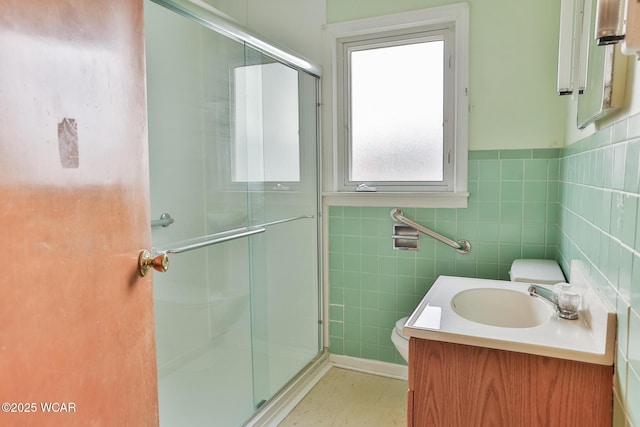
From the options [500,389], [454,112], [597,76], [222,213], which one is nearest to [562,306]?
[500,389]

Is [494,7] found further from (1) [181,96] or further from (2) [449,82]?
(1) [181,96]

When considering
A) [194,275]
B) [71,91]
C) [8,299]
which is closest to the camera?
[8,299]

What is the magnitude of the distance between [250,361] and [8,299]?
59.3 inches

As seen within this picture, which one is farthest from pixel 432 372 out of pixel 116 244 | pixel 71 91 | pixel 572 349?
pixel 71 91

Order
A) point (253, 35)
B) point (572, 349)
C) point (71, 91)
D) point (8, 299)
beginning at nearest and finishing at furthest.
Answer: point (8, 299), point (71, 91), point (572, 349), point (253, 35)

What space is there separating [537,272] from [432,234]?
56 cm

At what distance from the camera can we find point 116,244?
2.96ft

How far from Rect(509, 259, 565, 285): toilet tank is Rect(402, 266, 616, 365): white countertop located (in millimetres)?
278

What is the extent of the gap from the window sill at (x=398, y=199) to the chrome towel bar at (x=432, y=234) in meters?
0.06

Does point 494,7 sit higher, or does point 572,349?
point 494,7

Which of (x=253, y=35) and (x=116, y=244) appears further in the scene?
(x=253, y=35)

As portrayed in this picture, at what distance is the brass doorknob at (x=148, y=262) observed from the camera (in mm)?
989

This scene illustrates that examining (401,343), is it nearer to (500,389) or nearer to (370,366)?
(370,366)

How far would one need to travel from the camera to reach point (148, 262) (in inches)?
39.5
